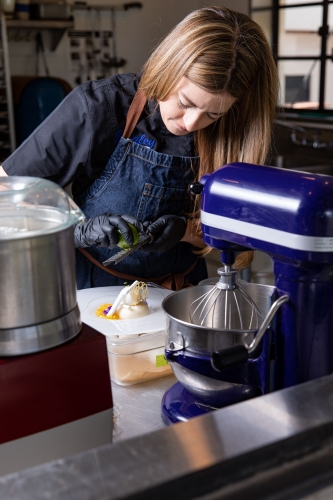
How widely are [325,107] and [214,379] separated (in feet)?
14.0

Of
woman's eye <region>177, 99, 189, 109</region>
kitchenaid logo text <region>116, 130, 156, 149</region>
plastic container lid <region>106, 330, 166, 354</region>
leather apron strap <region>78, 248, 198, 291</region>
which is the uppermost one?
woman's eye <region>177, 99, 189, 109</region>

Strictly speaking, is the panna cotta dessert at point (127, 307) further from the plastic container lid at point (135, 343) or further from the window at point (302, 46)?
the window at point (302, 46)

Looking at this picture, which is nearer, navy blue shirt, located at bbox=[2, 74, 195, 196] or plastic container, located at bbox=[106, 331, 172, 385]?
plastic container, located at bbox=[106, 331, 172, 385]

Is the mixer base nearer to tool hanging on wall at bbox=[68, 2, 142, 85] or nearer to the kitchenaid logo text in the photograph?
the kitchenaid logo text

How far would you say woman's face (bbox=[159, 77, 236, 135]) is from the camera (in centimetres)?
135

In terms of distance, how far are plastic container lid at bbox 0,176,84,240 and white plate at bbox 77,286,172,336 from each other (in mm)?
315

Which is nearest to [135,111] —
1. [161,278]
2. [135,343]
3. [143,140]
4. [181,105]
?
[143,140]

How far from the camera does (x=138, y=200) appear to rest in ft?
5.34

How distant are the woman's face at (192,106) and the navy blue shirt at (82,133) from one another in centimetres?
13

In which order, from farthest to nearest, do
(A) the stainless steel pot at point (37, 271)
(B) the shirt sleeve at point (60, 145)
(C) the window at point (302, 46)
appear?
(C) the window at point (302, 46), (B) the shirt sleeve at point (60, 145), (A) the stainless steel pot at point (37, 271)

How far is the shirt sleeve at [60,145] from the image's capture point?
149 centimetres

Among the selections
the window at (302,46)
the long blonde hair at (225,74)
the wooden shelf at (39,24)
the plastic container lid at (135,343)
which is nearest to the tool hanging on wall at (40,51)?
the wooden shelf at (39,24)

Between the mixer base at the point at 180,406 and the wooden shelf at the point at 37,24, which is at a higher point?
the wooden shelf at the point at 37,24

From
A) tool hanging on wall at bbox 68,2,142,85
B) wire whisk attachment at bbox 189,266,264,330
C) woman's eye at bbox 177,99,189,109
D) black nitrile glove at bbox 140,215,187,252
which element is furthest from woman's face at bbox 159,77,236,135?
tool hanging on wall at bbox 68,2,142,85
